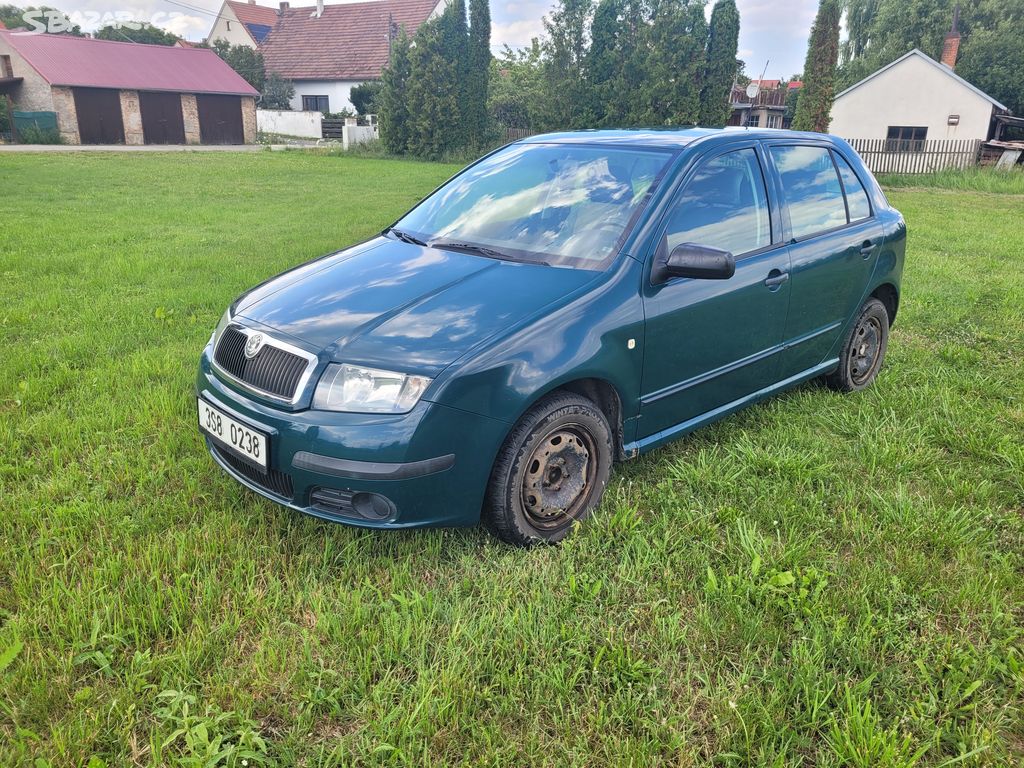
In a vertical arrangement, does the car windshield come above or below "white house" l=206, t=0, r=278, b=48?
below

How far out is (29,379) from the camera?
172 inches

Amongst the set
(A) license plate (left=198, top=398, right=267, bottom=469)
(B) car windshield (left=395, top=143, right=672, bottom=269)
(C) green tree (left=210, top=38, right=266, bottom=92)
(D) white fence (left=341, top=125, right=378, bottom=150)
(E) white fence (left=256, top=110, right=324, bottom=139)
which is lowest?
(A) license plate (left=198, top=398, right=267, bottom=469)

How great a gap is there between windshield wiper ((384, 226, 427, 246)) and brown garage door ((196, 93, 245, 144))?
36.0 m

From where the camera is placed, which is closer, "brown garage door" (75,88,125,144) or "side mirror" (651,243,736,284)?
"side mirror" (651,243,736,284)

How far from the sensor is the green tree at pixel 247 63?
42.5 meters

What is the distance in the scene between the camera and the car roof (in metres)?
3.65

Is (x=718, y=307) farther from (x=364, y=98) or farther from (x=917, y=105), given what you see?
(x=364, y=98)

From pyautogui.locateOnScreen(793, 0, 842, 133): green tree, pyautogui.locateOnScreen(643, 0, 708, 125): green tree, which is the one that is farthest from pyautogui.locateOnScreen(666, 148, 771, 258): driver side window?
pyautogui.locateOnScreen(643, 0, 708, 125): green tree

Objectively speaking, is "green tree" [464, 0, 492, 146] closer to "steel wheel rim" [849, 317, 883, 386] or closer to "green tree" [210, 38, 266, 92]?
"green tree" [210, 38, 266, 92]

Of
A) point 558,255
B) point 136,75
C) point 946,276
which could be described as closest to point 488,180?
point 558,255

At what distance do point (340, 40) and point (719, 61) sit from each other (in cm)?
2767

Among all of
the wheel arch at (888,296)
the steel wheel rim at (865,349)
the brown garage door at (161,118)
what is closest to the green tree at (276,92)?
the brown garage door at (161,118)

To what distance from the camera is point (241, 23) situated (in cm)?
5238

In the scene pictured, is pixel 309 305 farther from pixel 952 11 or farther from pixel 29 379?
pixel 952 11
